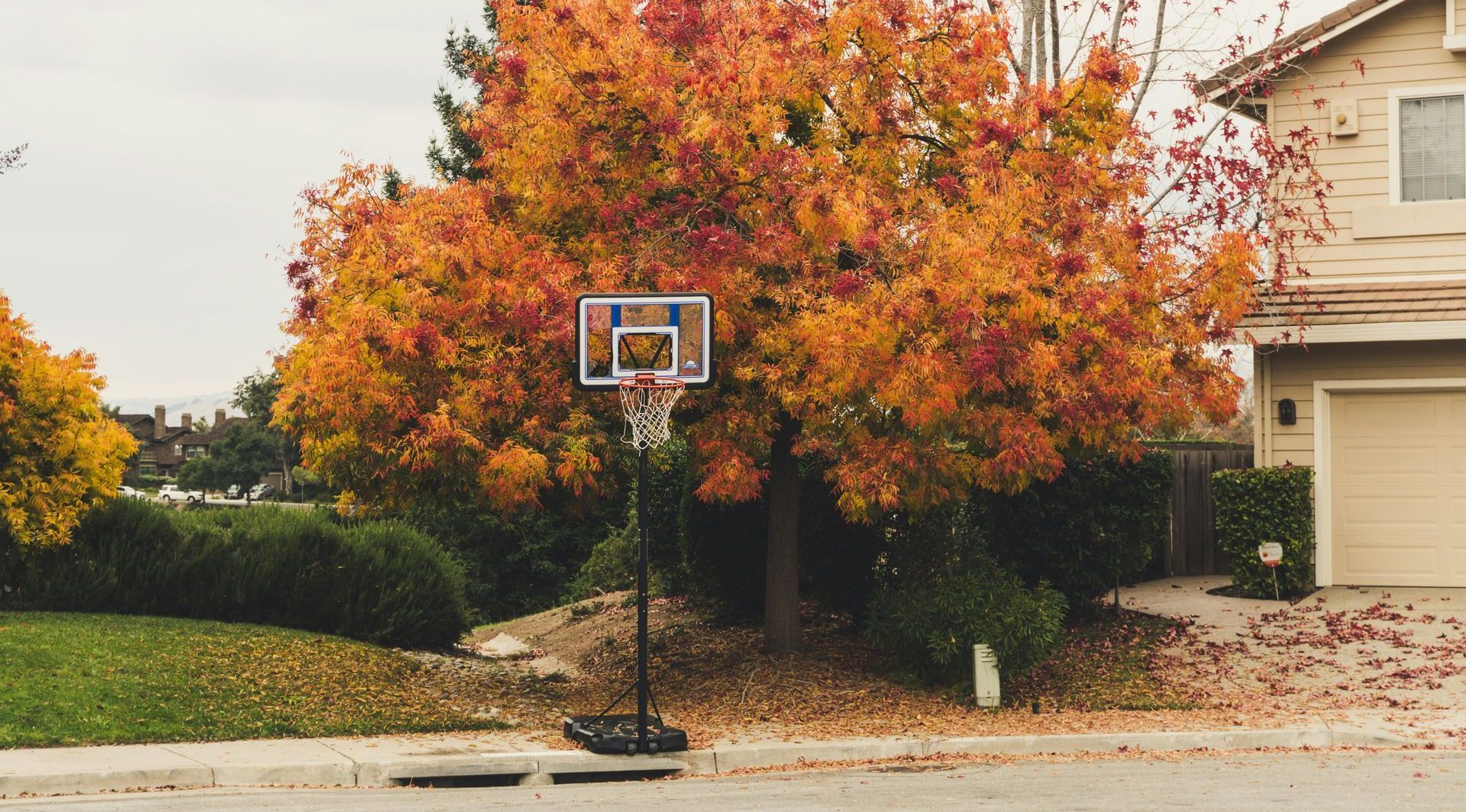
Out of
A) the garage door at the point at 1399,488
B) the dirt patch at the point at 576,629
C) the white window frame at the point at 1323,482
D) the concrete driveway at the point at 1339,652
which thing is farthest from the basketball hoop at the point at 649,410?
the garage door at the point at 1399,488

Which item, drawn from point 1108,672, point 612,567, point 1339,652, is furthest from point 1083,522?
point 612,567

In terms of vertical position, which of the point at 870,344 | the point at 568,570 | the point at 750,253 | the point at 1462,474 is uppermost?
the point at 750,253

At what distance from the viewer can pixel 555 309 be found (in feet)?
38.4

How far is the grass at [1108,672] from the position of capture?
41.4 feet

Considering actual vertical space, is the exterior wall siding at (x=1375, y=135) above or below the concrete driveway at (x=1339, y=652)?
above

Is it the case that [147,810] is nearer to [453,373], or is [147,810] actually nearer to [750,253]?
[453,373]

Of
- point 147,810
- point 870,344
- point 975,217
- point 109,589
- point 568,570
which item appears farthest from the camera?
point 568,570

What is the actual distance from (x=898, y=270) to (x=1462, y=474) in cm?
863

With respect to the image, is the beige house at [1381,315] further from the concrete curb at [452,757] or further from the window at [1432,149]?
the concrete curb at [452,757]

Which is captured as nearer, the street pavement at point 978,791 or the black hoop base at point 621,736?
the street pavement at point 978,791

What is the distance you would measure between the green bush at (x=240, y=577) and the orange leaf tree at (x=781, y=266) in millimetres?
3097

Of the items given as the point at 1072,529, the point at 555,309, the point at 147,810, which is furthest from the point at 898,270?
the point at 147,810

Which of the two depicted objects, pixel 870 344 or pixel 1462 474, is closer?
pixel 870 344

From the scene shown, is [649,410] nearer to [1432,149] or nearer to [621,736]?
[621,736]
